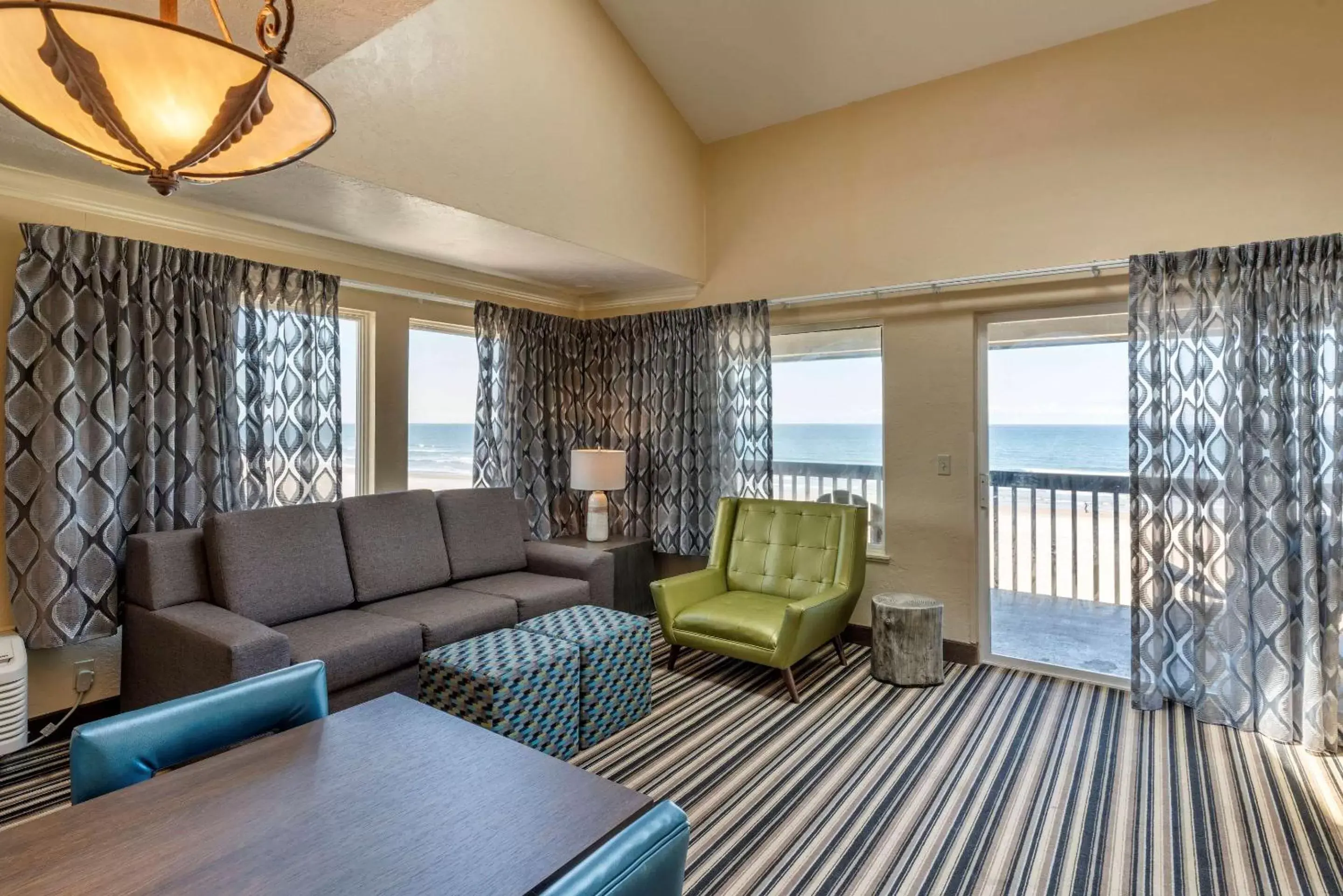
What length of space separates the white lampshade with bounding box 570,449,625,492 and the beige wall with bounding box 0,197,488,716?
3.53 feet

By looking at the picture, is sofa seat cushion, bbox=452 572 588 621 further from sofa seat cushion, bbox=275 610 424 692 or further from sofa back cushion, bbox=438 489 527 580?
sofa seat cushion, bbox=275 610 424 692

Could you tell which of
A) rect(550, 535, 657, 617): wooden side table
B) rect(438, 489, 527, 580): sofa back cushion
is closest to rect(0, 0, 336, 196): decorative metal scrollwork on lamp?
rect(438, 489, 527, 580): sofa back cushion

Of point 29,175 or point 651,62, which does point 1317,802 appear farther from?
point 29,175

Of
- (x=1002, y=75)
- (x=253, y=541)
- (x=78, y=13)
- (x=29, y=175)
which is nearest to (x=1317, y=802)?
(x=1002, y=75)

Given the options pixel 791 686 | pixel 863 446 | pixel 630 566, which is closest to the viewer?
pixel 791 686

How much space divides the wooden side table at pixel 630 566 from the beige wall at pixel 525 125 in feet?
6.07

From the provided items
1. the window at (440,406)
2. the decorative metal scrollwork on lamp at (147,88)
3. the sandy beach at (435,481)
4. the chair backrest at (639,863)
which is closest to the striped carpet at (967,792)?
the chair backrest at (639,863)

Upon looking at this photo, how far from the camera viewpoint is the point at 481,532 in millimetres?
3867

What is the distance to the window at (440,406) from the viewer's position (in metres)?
4.17

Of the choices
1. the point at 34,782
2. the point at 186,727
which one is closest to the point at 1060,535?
the point at 186,727

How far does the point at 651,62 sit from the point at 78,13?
11.4ft

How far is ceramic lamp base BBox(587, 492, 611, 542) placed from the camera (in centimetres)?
449

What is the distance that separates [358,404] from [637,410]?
6.00 ft

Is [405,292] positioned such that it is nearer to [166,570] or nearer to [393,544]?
[393,544]
